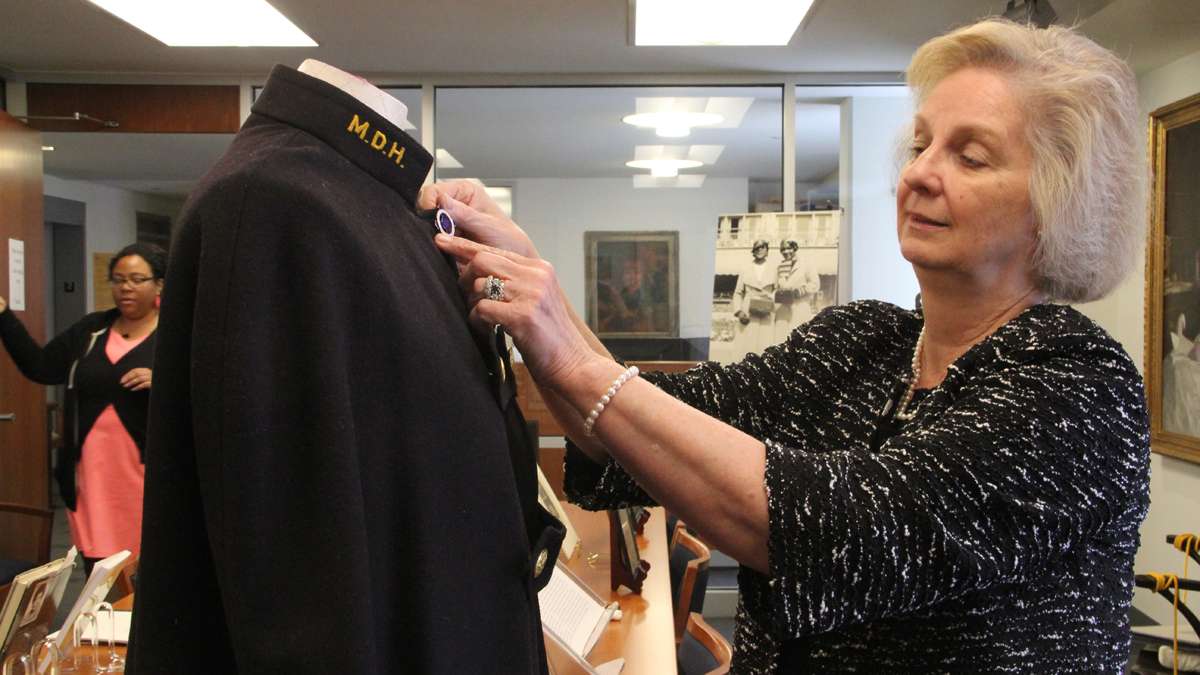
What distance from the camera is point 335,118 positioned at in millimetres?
913

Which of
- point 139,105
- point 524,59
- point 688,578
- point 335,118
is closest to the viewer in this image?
point 335,118

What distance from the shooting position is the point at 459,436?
2.85 feet

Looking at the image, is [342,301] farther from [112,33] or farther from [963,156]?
[112,33]

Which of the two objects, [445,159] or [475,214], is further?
Result: [445,159]

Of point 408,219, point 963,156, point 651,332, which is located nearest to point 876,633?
point 963,156

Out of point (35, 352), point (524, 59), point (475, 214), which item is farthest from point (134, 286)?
point (475, 214)

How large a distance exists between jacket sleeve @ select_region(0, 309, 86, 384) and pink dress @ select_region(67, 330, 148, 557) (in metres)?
0.61

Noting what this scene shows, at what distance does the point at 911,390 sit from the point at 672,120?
433 centimetres

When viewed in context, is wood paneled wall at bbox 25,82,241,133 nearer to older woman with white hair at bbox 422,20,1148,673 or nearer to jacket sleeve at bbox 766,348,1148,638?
older woman with white hair at bbox 422,20,1148,673

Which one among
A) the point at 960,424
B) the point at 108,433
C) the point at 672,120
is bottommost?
the point at 108,433

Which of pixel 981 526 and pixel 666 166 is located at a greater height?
pixel 666 166

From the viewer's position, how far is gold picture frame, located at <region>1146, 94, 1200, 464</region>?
4.06 metres

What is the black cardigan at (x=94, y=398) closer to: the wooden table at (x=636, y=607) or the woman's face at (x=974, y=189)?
the wooden table at (x=636, y=607)

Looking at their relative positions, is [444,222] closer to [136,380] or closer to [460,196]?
[460,196]
